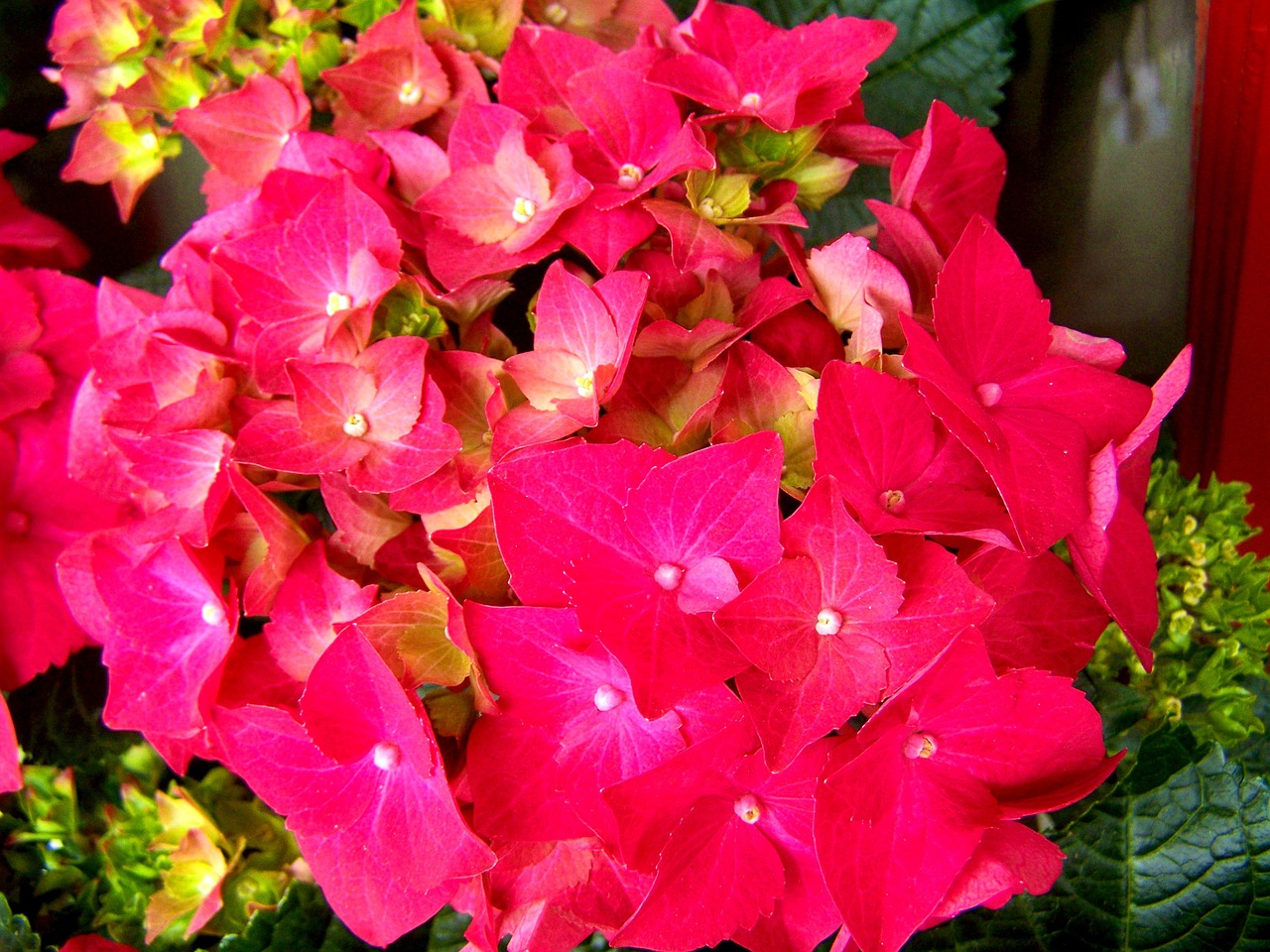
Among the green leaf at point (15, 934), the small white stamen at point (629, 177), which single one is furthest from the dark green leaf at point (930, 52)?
the green leaf at point (15, 934)

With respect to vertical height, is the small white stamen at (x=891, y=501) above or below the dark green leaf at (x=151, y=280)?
above

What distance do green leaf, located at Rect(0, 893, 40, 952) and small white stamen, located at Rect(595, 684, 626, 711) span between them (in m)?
0.50

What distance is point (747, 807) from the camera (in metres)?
0.47

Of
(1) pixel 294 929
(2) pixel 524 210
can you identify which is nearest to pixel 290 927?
(1) pixel 294 929

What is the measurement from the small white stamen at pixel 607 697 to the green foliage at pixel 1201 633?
0.42m

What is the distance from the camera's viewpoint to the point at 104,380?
639 mm

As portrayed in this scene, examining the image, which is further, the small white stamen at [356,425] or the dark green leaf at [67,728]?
the dark green leaf at [67,728]

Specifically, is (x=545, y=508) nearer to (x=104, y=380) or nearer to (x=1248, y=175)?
(x=104, y=380)

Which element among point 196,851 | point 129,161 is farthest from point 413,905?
point 129,161

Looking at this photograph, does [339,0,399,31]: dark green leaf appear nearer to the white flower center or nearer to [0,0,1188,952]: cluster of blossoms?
[0,0,1188,952]: cluster of blossoms

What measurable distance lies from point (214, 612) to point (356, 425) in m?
0.14

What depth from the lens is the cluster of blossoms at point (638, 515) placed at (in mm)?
434

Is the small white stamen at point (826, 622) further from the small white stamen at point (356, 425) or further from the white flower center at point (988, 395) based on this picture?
the small white stamen at point (356, 425)

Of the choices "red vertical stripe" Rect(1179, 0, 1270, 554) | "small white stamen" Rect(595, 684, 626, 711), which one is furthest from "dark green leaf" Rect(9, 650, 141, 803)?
"red vertical stripe" Rect(1179, 0, 1270, 554)
